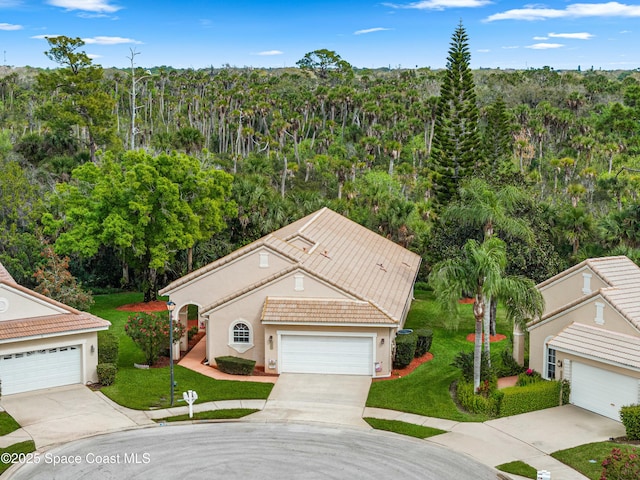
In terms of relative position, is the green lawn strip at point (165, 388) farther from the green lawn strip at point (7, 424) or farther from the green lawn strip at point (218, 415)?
the green lawn strip at point (7, 424)

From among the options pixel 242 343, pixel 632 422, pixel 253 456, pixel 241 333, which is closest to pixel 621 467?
pixel 632 422

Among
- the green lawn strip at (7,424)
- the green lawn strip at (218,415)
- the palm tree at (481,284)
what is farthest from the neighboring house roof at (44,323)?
the palm tree at (481,284)

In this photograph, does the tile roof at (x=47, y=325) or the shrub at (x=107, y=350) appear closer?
the tile roof at (x=47, y=325)

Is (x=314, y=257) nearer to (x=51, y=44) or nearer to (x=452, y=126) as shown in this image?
(x=452, y=126)

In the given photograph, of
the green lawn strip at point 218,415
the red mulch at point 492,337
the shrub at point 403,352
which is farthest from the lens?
the red mulch at point 492,337

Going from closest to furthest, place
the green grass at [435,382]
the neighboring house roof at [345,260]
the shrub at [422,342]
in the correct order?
the green grass at [435,382] → the neighboring house roof at [345,260] → the shrub at [422,342]
